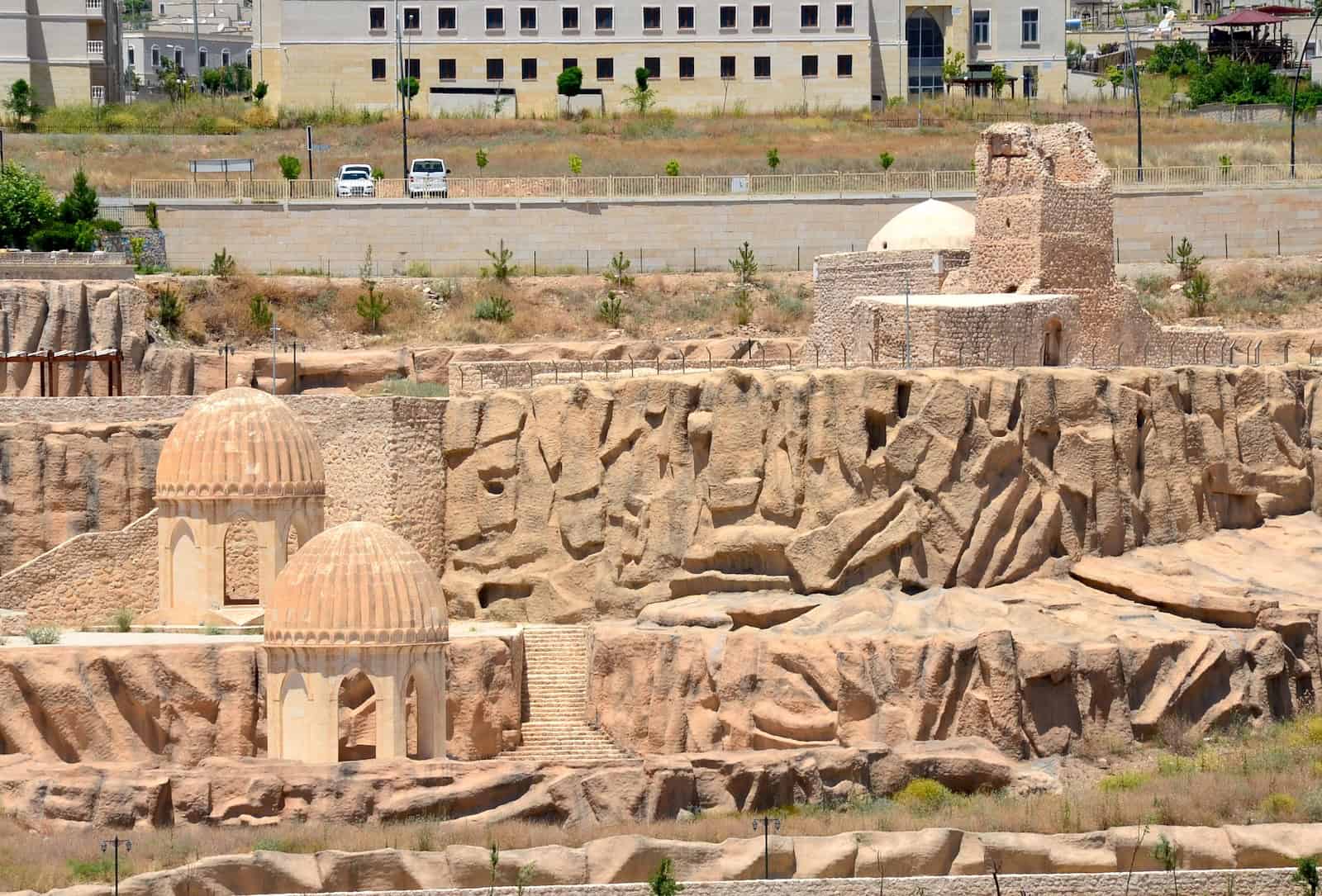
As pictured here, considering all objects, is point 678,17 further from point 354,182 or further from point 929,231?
point 929,231

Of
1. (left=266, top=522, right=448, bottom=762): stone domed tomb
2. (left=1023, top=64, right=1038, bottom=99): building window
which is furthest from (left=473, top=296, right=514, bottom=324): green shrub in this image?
(left=1023, top=64, right=1038, bottom=99): building window

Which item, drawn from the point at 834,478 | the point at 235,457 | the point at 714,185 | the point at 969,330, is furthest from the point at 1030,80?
the point at 235,457

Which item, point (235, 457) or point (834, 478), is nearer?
point (235, 457)

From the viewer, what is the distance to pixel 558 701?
5072cm

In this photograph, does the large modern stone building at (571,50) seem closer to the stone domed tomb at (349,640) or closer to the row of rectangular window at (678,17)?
the row of rectangular window at (678,17)

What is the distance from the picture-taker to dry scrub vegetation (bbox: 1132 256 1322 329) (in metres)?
67.8

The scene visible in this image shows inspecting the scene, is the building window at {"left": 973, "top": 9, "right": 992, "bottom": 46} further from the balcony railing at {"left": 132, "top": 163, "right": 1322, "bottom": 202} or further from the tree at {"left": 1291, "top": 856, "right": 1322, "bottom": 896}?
the tree at {"left": 1291, "top": 856, "right": 1322, "bottom": 896}

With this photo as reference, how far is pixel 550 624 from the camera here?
2085 inches

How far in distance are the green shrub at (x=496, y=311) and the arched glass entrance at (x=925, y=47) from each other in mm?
32535

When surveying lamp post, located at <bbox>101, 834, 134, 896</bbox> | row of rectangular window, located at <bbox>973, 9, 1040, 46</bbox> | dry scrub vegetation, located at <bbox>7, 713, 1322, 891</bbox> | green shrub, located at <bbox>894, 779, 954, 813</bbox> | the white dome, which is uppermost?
row of rectangular window, located at <bbox>973, 9, 1040, 46</bbox>

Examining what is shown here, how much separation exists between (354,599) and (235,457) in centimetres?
680

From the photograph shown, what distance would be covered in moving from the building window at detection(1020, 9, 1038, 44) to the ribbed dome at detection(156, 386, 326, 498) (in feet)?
169

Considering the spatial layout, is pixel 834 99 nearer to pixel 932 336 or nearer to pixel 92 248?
pixel 92 248

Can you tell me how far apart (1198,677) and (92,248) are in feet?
102
